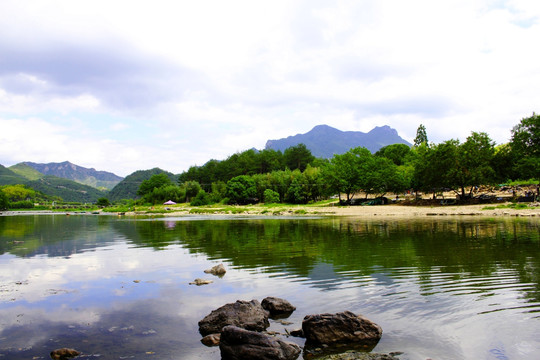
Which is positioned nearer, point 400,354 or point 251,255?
point 400,354

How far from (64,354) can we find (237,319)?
451cm

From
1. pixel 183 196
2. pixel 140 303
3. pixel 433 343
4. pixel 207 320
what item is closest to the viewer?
pixel 433 343

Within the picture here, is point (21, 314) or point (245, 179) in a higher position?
point (245, 179)

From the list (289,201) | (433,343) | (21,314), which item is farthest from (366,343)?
(289,201)

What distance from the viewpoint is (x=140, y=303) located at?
13.4 metres

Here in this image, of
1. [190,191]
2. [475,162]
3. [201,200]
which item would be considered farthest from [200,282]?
[190,191]

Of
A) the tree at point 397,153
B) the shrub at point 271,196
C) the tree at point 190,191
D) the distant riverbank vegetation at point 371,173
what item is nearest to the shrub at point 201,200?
the distant riverbank vegetation at point 371,173

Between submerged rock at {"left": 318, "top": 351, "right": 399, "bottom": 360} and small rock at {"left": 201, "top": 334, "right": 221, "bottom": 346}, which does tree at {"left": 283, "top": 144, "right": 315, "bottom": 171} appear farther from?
submerged rock at {"left": 318, "top": 351, "right": 399, "bottom": 360}

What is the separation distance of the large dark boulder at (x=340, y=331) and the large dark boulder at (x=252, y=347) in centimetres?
78

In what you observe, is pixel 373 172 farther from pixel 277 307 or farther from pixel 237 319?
pixel 237 319

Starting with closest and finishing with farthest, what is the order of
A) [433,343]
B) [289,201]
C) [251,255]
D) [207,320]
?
[433,343] → [207,320] → [251,255] → [289,201]

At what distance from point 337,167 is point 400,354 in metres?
91.6

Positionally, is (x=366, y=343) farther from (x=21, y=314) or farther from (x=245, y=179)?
(x=245, y=179)

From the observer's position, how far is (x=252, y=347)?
860cm
